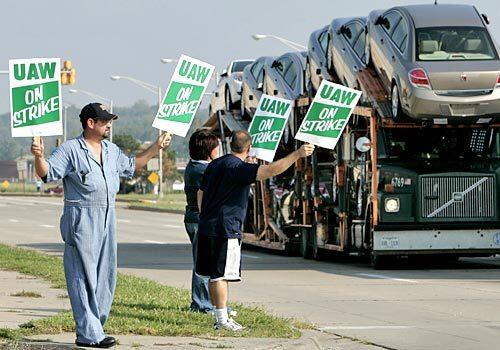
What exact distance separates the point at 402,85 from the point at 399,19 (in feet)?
5.05

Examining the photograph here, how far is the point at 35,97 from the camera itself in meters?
13.1

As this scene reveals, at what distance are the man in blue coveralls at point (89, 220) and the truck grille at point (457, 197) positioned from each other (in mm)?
12164

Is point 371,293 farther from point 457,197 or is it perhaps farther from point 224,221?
point 224,221

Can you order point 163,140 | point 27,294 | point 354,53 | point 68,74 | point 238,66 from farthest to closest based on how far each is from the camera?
point 68,74 < point 238,66 < point 354,53 < point 27,294 < point 163,140

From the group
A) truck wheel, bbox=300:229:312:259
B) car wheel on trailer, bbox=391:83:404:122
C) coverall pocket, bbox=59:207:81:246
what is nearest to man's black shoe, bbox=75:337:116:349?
coverall pocket, bbox=59:207:81:246

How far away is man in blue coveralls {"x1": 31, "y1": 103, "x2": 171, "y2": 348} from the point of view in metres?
11.7

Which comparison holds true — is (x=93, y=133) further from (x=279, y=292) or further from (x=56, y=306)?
(x=279, y=292)

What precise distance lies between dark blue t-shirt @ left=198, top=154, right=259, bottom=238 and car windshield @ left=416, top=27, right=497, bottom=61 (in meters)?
10.6

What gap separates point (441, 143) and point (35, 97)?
471 inches

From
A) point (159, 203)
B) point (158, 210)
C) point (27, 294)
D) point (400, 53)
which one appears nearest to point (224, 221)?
point (27, 294)

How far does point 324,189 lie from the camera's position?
26.2 m

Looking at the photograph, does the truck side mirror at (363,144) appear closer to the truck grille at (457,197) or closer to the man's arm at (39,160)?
the truck grille at (457,197)

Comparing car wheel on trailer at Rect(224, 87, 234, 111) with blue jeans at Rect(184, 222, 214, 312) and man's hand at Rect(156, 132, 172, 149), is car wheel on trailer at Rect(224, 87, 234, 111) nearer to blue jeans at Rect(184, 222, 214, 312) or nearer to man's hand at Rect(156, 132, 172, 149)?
blue jeans at Rect(184, 222, 214, 312)

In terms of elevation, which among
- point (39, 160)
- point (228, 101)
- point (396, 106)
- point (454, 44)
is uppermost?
point (454, 44)
